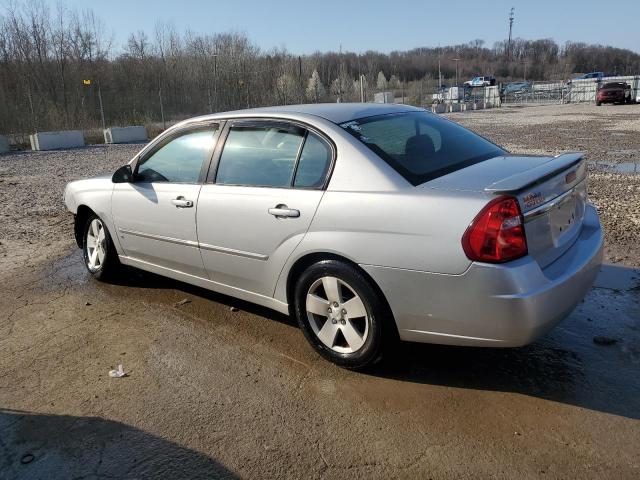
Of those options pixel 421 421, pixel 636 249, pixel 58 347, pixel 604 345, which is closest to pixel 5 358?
pixel 58 347

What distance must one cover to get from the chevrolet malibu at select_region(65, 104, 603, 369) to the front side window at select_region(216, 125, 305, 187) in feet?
0.03

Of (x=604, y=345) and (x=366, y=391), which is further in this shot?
(x=604, y=345)

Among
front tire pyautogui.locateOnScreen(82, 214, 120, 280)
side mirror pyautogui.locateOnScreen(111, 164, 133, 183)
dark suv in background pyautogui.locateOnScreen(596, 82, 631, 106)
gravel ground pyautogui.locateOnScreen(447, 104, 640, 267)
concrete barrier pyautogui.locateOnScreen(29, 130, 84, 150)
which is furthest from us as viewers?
dark suv in background pyautogui.locateOnScreen(596, 82, 631, 106)

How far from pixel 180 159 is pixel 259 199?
114 cm

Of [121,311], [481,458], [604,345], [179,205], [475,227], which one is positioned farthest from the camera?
[121,311]

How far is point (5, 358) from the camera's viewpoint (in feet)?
12.7

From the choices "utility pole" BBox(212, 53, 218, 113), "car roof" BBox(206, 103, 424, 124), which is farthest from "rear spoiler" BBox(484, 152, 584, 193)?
"utility pole" BBox(212, 53, 218, 113)

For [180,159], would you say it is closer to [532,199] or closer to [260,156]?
[260,156]

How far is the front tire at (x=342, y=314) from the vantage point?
315 centimetres

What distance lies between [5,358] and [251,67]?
50923 millimetres

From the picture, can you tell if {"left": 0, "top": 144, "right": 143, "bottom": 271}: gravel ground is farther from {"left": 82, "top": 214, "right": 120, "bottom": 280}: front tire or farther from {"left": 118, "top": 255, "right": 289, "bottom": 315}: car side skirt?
{"left": 118, "top": 255, "right": 289, "bottom": 315}: car side skirt

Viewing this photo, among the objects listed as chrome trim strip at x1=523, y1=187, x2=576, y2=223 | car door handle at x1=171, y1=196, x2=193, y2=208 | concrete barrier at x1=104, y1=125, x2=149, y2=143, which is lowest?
concrete barrier at x1=104, y1=125, x2=149, y2=143

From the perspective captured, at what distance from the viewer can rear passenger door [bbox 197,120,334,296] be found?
3463mm

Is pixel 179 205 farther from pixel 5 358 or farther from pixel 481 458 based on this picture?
pixel 481 458
